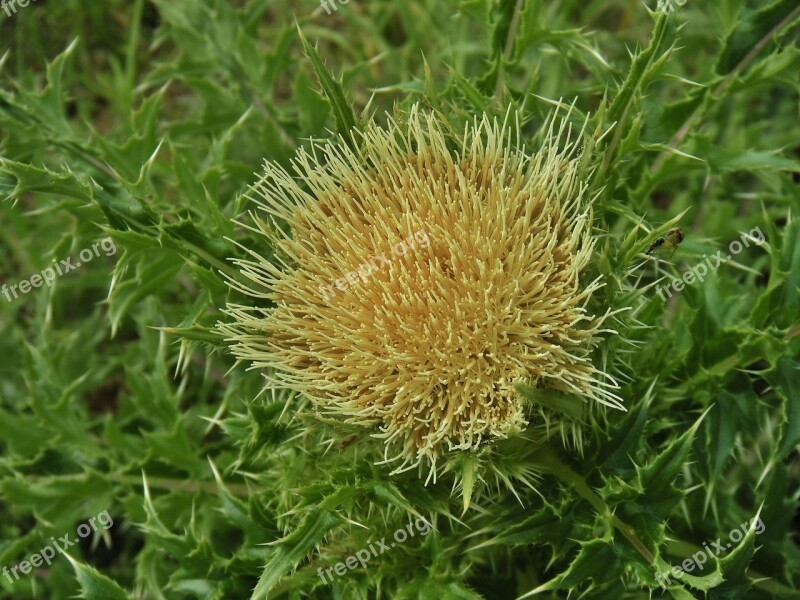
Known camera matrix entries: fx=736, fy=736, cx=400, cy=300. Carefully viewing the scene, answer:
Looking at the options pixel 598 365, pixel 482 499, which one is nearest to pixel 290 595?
pixel 482 499

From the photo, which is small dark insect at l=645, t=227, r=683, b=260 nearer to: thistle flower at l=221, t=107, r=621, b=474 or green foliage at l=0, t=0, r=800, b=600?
green foliage at l=0, t=0, r=800, b=600

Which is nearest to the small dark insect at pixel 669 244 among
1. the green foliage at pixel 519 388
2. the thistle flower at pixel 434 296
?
the green foliage at pixel 519 388

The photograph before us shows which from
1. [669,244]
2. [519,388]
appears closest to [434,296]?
[519,388]

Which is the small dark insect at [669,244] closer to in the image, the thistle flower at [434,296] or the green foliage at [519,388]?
the green foliage at [519,388]

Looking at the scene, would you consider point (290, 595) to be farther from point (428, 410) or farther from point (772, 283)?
point (772, 283)

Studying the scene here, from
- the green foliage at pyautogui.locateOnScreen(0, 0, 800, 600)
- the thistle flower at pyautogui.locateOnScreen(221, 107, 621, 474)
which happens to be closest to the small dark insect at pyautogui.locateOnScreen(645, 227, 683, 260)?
the green foliage at pyautogui.locateOnScreen(0, 0, 800, 600)
